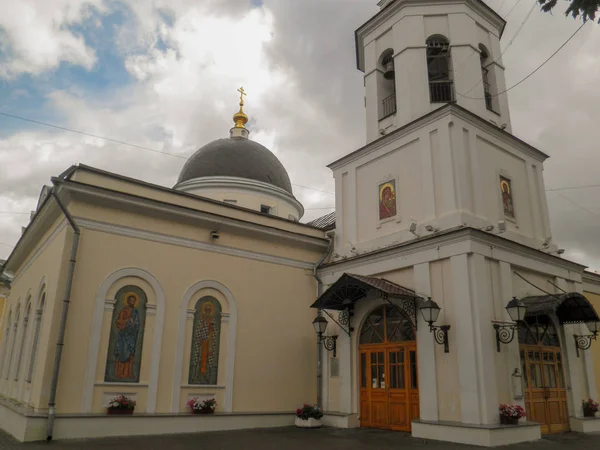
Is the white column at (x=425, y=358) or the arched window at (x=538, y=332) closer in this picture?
the white column at (x=425, y=358)

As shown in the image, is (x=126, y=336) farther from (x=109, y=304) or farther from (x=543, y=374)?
(x=543, y=374)

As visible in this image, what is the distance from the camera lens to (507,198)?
13.9 m

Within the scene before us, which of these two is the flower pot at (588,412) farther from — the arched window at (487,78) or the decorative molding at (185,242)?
the arched window at (487,78)

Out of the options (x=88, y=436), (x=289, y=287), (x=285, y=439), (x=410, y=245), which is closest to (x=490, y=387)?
(x=410, y=245)

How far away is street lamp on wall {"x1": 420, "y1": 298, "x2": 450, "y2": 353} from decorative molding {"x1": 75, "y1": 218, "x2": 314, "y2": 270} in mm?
5252

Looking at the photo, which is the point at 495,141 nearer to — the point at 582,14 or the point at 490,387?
the point at 490,387

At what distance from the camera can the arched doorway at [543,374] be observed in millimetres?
12180

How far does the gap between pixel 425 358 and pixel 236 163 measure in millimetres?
13134

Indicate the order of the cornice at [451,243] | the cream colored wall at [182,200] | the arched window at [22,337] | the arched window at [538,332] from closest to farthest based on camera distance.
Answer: the cornice at [451,243], the cream colored wall at [182,200], the arched window at [538,332], the arched window at [22,337]

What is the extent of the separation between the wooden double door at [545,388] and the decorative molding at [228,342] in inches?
295

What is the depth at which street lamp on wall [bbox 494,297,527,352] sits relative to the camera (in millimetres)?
10992

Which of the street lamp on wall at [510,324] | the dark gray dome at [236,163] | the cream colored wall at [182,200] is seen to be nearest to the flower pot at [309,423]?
the street lamp on wall at [510,324]

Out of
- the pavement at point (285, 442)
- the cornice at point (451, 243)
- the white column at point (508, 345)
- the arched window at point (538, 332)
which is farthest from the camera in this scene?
the arched window at point (538, 332)

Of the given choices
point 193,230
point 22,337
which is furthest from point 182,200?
point 22,337
